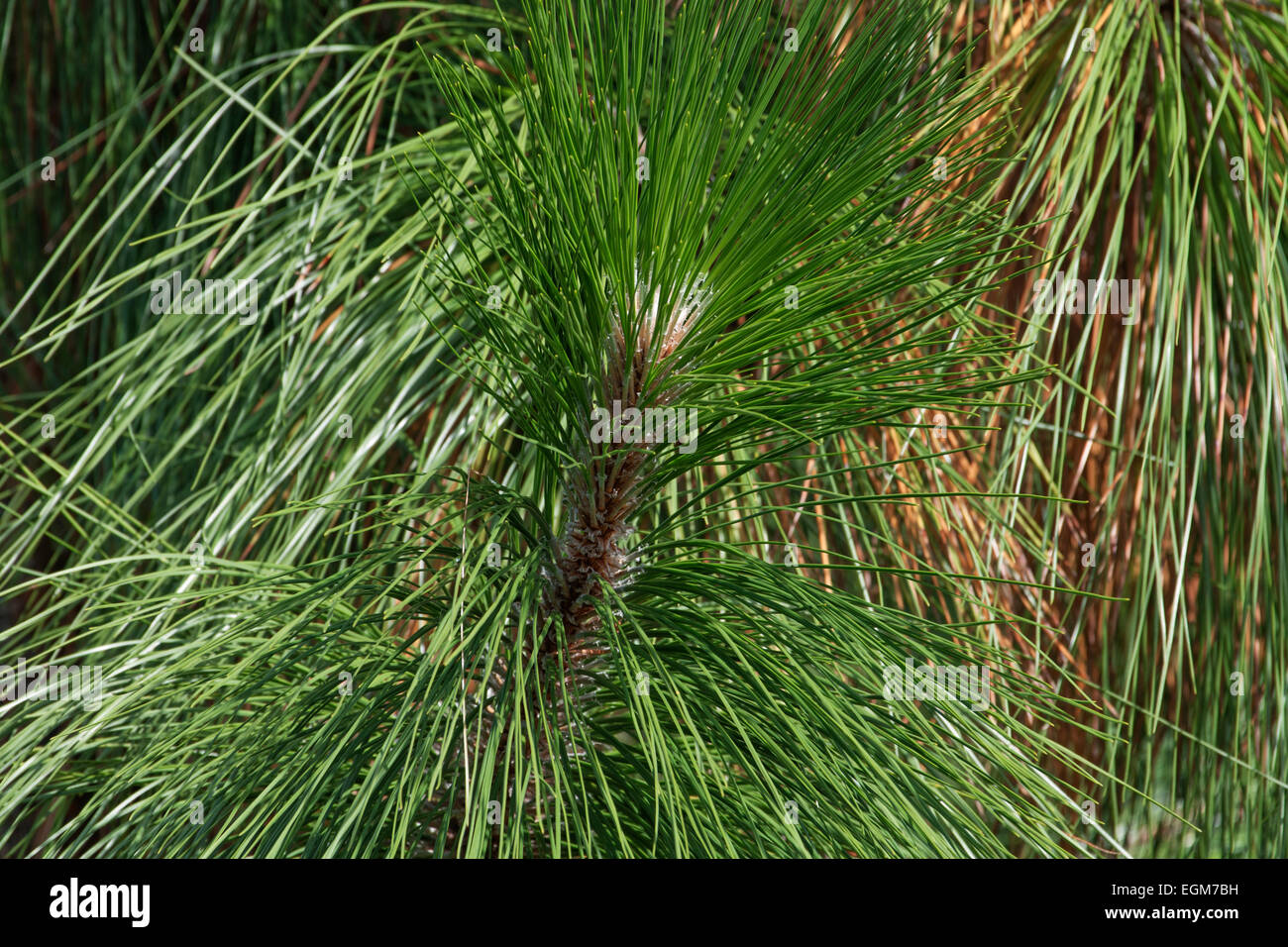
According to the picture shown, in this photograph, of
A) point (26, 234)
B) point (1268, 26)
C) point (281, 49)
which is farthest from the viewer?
point (26, 234)

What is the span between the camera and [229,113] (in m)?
0.92

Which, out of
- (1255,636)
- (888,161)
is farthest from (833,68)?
(1255,636)

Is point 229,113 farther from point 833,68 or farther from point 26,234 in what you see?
point 833,68

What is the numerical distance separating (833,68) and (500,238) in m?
0.16

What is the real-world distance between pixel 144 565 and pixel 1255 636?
99cm

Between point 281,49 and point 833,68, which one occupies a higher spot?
point 281,49

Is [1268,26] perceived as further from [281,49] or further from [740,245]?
[281,49]

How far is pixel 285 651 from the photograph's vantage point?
474mm

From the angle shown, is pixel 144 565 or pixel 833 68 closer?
pixel 833 68

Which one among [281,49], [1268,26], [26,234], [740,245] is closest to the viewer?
[740,245]

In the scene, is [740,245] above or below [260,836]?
above

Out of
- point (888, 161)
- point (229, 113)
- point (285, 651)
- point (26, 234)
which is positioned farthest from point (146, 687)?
point (26, 234)

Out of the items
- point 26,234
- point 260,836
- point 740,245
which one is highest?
point 26,234

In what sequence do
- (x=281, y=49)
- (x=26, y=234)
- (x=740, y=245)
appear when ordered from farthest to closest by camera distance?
(x=26, y=234), (x=281, y=49), (x=740, y=245)
